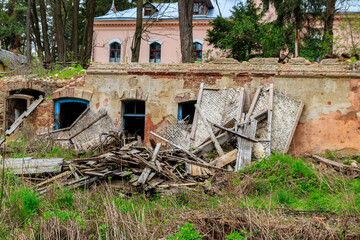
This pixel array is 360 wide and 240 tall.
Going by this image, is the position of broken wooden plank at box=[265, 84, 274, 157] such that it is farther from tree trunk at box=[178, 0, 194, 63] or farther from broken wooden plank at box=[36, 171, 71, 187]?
broken wooden plank at box=[36, 171, 71, 187]

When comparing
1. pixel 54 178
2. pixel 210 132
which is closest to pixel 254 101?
pixel 210 132

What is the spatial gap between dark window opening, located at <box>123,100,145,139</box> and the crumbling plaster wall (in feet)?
1.40

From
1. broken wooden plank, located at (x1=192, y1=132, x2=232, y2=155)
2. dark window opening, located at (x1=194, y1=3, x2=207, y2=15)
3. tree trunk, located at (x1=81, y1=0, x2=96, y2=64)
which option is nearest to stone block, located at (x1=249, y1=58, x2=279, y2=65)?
broken wooden plank, located at (x1=192, y1=132, x2=232, y2=155)

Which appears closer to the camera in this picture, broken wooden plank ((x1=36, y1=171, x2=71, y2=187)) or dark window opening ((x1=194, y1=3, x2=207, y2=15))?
broken wooden plank ((x1=36, y1=171, x2=71, y2=187))

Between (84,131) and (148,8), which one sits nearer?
(84,131)

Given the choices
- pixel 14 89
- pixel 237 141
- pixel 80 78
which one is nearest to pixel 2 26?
pixel 14 89

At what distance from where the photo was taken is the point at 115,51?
88.0 feet

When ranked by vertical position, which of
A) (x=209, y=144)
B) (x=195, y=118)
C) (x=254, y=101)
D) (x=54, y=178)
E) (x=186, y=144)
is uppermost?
(x=254, y=101)

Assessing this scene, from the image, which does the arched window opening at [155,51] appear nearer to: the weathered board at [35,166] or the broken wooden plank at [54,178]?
the weathered board at [35,166]

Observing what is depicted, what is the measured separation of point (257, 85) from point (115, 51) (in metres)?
19.2

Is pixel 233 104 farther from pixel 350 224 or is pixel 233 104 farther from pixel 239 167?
pixel 350 224

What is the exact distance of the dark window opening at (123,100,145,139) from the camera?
10.9 meters

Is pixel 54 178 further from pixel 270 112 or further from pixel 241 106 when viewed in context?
pixel 270 112

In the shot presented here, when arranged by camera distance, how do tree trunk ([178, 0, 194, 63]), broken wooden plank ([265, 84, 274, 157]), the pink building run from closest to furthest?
broken wooden plank ([265, 84, 274, 157]) → tree trunk ([178, 0, 194, 63]) → the pink building
